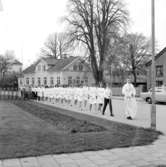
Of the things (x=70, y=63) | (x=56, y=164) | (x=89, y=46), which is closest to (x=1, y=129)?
(x=56, y=164)

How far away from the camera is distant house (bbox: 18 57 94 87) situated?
52281mm

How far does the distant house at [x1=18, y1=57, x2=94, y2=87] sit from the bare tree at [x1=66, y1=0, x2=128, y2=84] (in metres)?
8.61

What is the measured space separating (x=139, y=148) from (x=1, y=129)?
473 cm

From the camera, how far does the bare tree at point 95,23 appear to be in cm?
3981

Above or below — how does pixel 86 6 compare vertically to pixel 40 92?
above

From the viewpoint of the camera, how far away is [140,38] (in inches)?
2140

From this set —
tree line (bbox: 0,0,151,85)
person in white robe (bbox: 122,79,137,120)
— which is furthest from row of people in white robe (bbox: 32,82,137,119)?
tree line (bbox: 0,0,151,85)

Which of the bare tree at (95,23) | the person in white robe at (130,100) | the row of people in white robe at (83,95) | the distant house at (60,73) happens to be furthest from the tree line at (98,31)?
the person in white robe at (130,100)

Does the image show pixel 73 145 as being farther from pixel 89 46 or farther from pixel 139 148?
pixel 89 46

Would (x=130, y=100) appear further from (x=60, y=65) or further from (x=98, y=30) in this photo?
(x=60, y=65)

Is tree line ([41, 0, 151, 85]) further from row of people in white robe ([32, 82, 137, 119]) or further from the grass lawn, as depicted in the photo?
the grass lawn

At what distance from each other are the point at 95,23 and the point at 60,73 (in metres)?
15.4

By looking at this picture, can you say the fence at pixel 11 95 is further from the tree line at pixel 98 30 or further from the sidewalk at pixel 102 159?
the sidewalk at pixel 102 159

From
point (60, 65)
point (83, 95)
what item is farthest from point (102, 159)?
point (60, 65)
